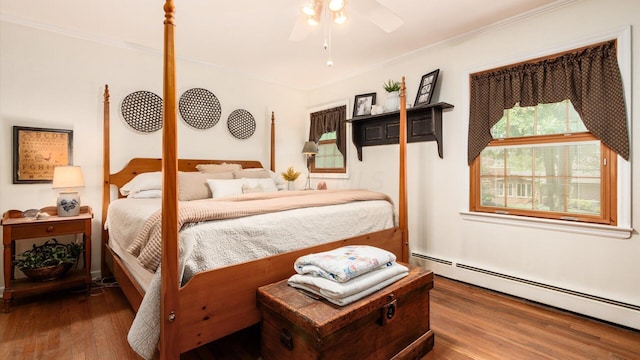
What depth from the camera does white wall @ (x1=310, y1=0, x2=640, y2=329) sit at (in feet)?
7.18

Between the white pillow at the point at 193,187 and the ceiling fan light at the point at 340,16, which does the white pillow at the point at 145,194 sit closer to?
the white pillow at the point at 193,187

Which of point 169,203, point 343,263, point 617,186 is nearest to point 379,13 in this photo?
point 343,263

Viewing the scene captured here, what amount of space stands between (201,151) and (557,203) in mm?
3648

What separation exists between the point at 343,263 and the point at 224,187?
1.74m

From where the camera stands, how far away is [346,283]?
1536mm

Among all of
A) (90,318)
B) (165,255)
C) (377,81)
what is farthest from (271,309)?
(377,81)

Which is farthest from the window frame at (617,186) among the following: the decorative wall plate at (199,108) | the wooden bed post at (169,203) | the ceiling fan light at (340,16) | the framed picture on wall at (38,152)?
the framed picture on wall at (38,152)

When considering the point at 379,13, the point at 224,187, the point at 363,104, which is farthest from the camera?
the point at 363,104

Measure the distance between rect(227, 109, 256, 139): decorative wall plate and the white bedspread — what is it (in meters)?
1.76

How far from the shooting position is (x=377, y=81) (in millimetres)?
3857

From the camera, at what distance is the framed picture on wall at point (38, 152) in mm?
2680

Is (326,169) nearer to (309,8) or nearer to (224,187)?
(224,187)

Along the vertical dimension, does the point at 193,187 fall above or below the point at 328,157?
below

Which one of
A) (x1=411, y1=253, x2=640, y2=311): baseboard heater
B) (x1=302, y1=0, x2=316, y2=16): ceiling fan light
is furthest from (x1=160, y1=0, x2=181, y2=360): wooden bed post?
(x1=411, y1=253, x2=640, y2=311): baseboard heater
